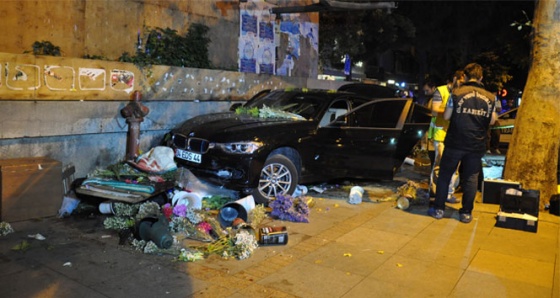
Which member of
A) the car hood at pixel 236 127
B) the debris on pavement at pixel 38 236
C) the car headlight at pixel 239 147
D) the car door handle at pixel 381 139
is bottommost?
the debris on pavement at pixel 38 236

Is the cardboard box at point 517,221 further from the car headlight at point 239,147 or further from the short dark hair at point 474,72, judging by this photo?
the car headlight at point 239,147

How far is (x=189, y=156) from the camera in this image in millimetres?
6578

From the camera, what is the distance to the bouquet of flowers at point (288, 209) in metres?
6.01

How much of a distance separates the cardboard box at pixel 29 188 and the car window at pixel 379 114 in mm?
4465

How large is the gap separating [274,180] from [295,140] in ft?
2.20

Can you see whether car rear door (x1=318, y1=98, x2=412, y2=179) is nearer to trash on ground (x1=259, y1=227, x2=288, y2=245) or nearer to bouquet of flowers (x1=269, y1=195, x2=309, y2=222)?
bouquet of flowers (x1=269, y1=195, x2=309, y2=222)

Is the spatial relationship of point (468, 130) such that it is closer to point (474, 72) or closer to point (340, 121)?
point (474, 72)

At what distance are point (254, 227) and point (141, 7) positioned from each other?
237 inches

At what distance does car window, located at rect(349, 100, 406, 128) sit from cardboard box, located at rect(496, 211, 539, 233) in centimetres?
249

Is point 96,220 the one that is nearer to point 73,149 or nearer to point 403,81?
point 73,149

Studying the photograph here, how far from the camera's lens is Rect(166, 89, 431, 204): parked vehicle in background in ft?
20.7

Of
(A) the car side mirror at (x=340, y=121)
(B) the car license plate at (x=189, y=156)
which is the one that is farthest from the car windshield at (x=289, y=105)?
(B) the car license plate at (x=189, y=156)

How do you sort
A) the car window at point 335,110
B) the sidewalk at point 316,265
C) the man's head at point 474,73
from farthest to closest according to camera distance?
the car window at point 335,110, the man's head at point 474,73, the sidewalk at point 316,265

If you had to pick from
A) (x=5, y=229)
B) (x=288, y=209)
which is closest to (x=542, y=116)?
(x=288, y=209)
